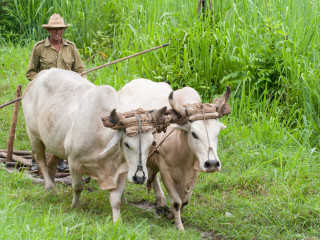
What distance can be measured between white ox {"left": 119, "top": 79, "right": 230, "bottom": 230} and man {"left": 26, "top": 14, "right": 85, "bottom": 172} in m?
1.39

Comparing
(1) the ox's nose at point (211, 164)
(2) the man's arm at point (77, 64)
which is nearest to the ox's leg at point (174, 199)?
(1) the ox's nose at point (211, 164)

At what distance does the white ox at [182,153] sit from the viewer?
5129 mm

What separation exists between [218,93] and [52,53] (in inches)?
108

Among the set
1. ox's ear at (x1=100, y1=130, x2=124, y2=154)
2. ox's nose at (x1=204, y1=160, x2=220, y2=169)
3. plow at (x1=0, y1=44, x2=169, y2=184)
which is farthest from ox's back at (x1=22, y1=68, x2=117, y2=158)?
ox's nose at (x1=204, y1=160, x2=220, y2=169)

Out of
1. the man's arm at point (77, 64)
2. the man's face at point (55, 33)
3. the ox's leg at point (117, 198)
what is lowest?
the ox's leg at point (117, 198)

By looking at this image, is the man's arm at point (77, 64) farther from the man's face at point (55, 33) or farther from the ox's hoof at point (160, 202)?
the ox's hoof at point (160, 202)

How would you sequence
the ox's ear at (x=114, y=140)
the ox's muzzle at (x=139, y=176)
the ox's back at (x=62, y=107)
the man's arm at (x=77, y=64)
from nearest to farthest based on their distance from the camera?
1. the ox's muzzle at (x=139, y=176)
2. the ox's ear at (x=114, y=140)
3. the ox's back at (x=62, y=107)
4. the man's arm at (x=77, y=64)

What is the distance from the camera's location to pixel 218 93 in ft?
27.9

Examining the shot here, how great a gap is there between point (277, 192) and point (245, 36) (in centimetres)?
295

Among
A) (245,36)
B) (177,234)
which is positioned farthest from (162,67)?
(177,234)

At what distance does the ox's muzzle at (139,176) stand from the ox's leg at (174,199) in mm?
868

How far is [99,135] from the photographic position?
5312 mm

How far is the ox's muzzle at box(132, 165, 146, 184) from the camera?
4824 millimetres

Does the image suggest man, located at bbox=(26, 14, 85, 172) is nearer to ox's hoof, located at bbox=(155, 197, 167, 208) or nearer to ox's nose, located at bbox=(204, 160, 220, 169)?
ox's hoof, located at bbox=(155, 197, 167, 208)
